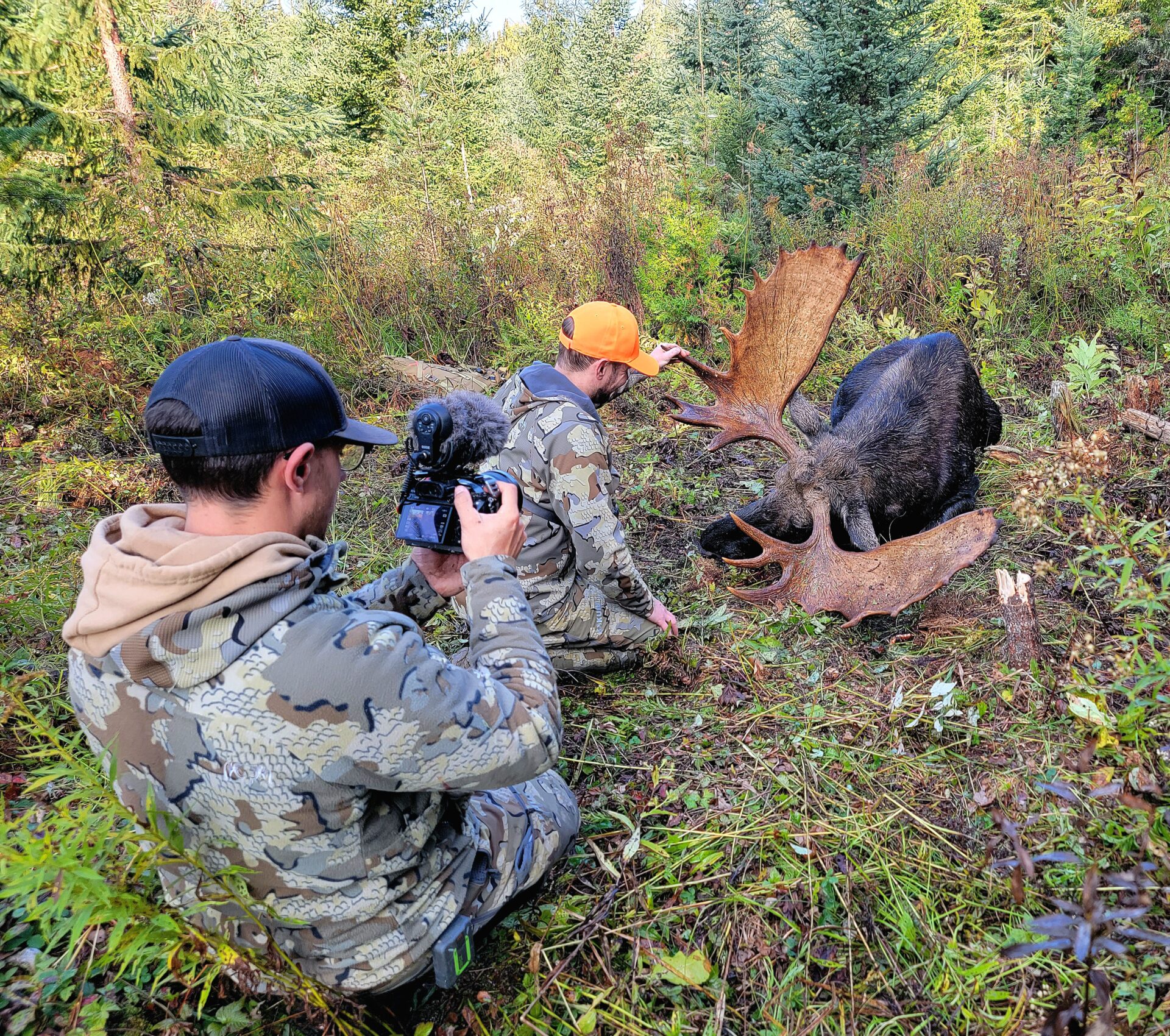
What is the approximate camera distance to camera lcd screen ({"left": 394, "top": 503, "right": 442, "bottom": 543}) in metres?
2.11

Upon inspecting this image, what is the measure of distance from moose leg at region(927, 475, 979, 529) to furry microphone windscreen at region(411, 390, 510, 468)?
10.5 ft

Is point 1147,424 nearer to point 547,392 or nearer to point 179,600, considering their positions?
point 547,392

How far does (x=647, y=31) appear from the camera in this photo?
31.0 metres

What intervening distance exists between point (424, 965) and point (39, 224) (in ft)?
22.5

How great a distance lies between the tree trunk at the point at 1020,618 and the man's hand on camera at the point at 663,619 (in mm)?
1396

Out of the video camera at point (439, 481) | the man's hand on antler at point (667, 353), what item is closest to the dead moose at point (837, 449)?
the man's hand on antler at point (667, 353)

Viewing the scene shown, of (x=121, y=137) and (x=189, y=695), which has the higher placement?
(x=121, y=137)

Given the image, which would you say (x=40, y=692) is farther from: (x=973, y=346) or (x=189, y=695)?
(x=973, y=346)

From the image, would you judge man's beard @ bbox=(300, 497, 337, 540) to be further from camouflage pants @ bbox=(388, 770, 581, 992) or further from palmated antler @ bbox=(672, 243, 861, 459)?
palmated antler @ bbox=(672, 243, 861, 459)

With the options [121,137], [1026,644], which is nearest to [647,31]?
[121,137]

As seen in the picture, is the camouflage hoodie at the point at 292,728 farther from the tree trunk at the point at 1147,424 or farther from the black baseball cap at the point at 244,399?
the tree trunk at the point at 1147,424

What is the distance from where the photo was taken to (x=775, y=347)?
4.33 m

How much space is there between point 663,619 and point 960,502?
2292 millimetres

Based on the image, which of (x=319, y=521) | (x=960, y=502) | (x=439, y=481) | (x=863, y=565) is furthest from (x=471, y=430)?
(x=960, y=502)
